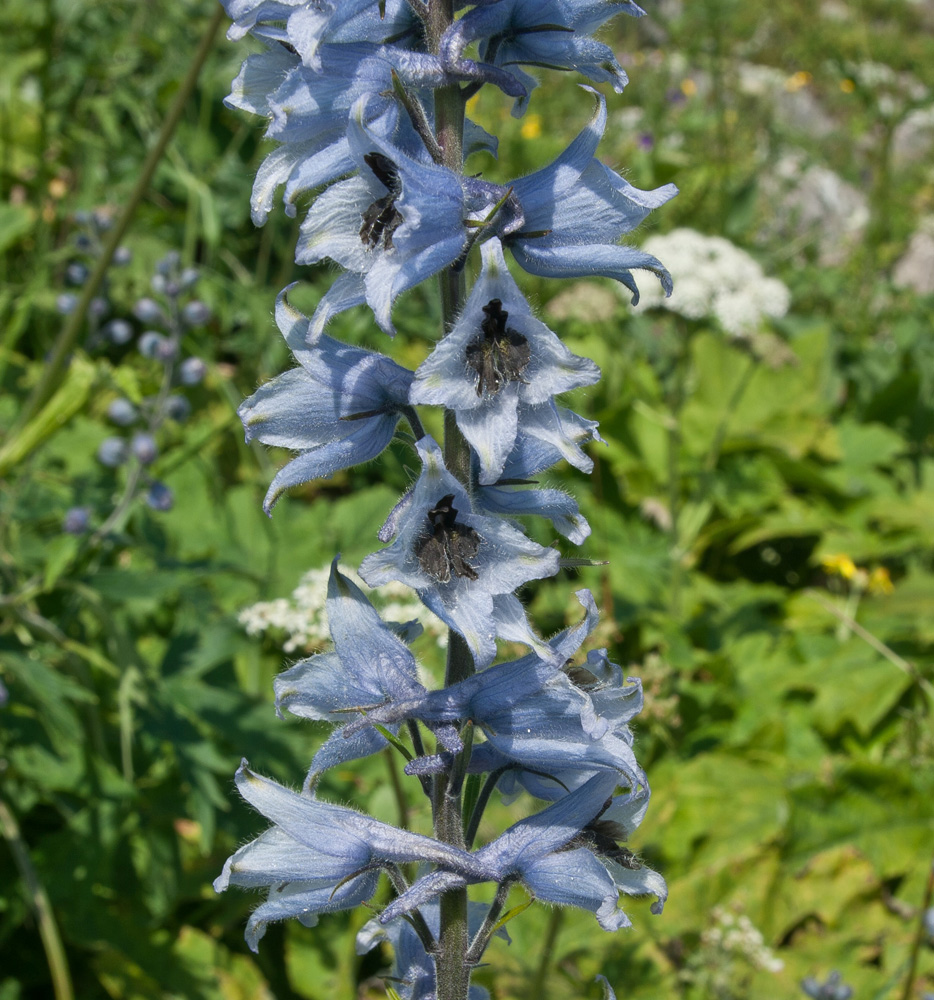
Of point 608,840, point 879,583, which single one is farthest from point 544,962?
point 879,583

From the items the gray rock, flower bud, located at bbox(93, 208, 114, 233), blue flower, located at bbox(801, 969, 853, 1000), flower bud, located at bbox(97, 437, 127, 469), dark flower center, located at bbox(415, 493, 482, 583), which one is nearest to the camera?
dark flower center, located at bbox(415, 493, 482, 583)

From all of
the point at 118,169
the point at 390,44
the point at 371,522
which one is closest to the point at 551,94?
the point at 118,169

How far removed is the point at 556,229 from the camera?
4.46 ft

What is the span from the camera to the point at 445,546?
1.34 meters

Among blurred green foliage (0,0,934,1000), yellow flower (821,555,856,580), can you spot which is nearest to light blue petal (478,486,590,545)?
blurred green foliage (0,0,934,1000)

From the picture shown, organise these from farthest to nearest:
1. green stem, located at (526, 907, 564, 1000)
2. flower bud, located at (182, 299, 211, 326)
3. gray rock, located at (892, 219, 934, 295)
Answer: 1. gray rock, located at (892, 219, 934, 295)
2. flower bud, located at (182, 299, 211, 326)
3. green stem, located at (526, 907, 564, 1000)

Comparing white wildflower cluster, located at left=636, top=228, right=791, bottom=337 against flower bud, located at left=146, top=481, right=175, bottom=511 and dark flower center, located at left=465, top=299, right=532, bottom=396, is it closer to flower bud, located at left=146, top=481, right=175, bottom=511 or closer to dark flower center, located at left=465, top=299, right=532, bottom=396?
flower bud, located at left=146, top=481, right=175, bottom=511

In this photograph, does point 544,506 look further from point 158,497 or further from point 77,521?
point 158,497

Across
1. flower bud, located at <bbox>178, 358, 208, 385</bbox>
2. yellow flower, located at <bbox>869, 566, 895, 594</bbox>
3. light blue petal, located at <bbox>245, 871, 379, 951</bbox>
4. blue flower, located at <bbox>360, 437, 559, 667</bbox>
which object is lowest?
yellow flower, located at <bbox>869, 566, 895, 594</bbox>

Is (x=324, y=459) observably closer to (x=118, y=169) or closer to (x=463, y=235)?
(x=463, y=235)

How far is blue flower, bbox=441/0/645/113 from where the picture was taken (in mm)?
1323

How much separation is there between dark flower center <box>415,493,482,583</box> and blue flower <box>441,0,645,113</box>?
604mm

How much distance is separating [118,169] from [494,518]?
4826 mm

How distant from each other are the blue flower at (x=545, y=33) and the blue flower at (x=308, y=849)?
41.3 inches
